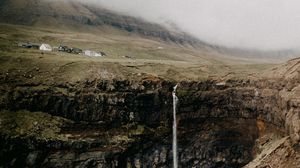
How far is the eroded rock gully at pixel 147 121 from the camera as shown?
287 feet

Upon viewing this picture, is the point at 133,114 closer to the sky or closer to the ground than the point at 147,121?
closer to the sky

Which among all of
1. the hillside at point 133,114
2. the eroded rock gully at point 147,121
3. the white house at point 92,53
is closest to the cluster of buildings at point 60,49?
the white house at point 92,53

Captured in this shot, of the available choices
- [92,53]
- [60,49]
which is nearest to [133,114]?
[60,49]

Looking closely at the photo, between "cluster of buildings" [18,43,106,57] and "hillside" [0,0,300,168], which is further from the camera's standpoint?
"cluster of buildings" [18,43,106,57]

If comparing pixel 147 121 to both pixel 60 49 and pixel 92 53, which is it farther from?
pixel 60 49

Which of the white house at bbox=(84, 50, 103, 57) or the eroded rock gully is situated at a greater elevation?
the white house at bbox=(84, 50, 103, 57)

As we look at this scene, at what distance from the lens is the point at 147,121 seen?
97750 millimetres

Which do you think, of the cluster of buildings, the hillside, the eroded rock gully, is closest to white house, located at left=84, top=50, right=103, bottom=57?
the cluster of buildings

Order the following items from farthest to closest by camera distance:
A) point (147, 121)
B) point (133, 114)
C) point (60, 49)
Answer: point (60, 49)
point (147, 121)
point (133, 114)

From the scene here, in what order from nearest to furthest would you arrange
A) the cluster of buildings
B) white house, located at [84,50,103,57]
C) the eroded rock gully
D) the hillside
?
the hillside, the eroded rock gully, the cluster of buildings, white house, located at [84,50,103,57]

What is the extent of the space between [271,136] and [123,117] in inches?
1180

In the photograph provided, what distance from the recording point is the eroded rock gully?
287 ft

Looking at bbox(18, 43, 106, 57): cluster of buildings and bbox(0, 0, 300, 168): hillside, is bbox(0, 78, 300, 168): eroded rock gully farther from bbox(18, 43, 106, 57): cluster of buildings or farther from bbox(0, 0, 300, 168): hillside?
bbox(18, 43, 106, 57): cluster of buildings

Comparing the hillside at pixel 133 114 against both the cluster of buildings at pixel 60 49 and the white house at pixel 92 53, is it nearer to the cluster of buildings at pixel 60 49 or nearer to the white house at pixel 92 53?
the cluster of buildings at pixel 60 49
